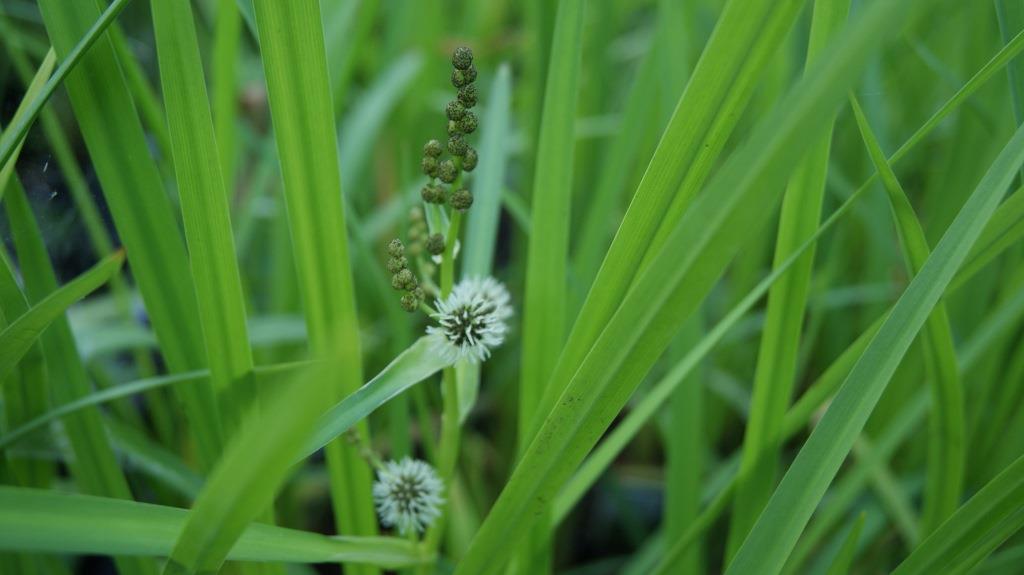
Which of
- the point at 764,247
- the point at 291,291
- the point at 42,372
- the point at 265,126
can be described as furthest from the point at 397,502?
the point at 265,126

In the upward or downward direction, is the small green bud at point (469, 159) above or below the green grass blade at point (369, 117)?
below

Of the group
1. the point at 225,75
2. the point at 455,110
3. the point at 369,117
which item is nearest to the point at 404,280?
the point at 455,110

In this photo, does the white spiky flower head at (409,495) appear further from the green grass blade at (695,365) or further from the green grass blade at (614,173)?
the green grass blade at (614,173)

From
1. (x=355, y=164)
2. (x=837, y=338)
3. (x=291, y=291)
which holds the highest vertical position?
(x=355, y=164)

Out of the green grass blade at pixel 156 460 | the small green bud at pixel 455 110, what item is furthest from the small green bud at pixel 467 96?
the green grass blade at pixel 156 460

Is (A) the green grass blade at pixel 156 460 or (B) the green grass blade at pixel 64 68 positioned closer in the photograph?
(B) the green grass blade at pixel 64 68

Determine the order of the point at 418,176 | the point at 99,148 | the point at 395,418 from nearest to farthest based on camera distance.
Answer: the point at 99,148 < the point at 395,418 < the point at 418,176

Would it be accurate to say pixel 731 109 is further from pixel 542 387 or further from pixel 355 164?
pixel 355 164

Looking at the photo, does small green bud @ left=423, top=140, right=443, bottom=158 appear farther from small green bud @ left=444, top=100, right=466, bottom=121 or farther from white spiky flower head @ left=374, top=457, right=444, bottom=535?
white spiky flower head @ left=374, top=457, right=444, bottom=535
